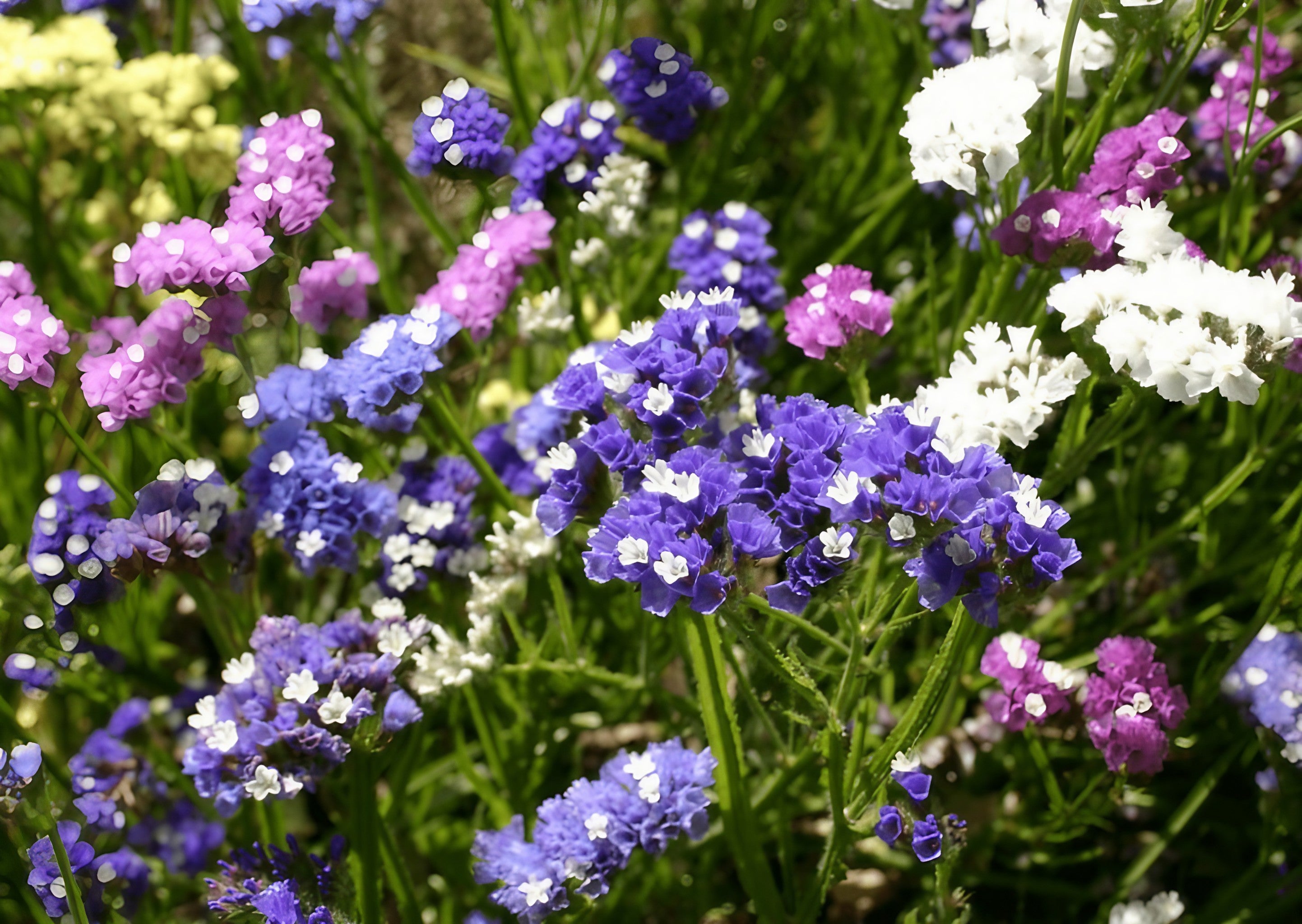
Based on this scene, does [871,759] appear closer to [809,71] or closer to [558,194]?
[558,194]

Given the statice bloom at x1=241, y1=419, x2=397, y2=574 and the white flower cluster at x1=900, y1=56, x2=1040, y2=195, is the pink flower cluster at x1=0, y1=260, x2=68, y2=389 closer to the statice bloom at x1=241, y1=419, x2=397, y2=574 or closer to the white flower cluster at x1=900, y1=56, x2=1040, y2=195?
the statice bloom at x1=241, y1=419, x2=397, y2=574

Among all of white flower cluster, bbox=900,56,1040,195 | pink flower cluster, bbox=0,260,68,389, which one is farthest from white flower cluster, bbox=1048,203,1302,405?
pink flower cluster, bbox=0,260,68,389

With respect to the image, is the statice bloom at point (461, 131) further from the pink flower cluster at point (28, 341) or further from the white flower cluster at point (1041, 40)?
the white flower cluster at point (1041, 40)

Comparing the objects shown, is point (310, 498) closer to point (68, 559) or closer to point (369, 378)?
point (369, 378)

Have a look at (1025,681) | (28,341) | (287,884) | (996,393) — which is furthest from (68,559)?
(1025,681)

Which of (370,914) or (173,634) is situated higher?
(173,634)

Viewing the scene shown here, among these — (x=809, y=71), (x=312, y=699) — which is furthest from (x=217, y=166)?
(x=809, y=71)
